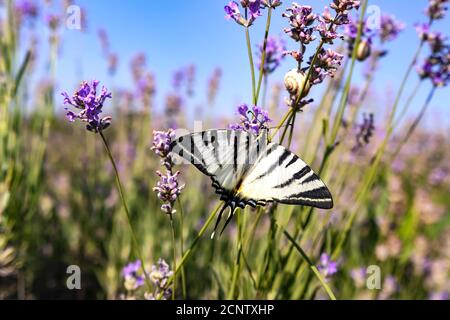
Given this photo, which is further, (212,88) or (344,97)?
(212,88)

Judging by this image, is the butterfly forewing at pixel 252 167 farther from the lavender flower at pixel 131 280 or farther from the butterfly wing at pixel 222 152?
the lavender flower at pixel 131 280

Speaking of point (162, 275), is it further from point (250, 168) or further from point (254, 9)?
point (254, 9)

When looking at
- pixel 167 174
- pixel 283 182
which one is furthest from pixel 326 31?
pixel 167 174

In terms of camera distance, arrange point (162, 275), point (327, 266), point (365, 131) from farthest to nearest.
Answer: point (365, 131)
point (327, 266)
point (162, 275)

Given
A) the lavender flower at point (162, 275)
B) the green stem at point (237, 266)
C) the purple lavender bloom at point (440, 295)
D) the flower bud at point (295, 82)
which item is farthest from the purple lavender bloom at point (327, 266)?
the purple lavender bloom at point (440, 295)

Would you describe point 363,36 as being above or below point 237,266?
above
